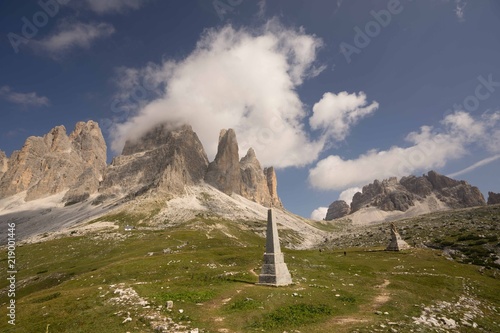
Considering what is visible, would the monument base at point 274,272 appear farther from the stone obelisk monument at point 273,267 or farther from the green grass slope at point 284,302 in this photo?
the green grass slope at point 284,302

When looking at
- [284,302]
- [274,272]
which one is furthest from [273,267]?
[284,302]

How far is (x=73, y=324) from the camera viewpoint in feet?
72.1

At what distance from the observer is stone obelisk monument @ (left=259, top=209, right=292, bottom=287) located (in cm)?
3291

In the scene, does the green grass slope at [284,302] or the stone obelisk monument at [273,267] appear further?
the stone obelisk monument at [273,267]

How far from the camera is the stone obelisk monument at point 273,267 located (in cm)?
3291

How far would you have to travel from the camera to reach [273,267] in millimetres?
33531

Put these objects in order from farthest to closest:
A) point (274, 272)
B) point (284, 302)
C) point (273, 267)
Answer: point (273, 267), point (274, 272), point (284, 302)

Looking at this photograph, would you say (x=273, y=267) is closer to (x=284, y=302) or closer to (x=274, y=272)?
(x=274, y=272)

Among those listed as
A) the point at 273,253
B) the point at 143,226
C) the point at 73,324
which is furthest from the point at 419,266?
the point at 143,226

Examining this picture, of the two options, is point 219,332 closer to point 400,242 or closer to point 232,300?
point 232,300

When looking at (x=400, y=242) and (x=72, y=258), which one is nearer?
(x=400, y=242)

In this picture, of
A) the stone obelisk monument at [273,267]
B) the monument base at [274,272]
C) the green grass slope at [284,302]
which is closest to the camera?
the green grass slope at [284,302]

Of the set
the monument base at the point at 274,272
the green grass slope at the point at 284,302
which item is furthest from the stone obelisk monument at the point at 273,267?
the green grass slope at the point at 284,302

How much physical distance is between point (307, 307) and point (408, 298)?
11460mm
